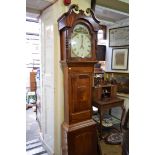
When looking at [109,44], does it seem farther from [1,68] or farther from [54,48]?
[1,68]

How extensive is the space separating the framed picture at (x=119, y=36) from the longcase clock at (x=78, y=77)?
1.39 meters

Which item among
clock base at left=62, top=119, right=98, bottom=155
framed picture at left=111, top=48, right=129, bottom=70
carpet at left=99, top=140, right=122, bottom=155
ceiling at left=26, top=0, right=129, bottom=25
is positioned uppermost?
ceiling at left=26, top=0, right=129, bottom=25

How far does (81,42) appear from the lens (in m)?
1.99

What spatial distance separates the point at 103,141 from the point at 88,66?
1.40 meters

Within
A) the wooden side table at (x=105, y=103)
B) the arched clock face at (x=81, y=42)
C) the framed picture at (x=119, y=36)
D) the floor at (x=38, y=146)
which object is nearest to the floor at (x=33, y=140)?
the floor at (x=38, y=146)

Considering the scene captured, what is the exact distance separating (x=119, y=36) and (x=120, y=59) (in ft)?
1.44

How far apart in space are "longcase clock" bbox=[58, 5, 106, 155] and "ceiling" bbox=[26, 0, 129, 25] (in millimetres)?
433

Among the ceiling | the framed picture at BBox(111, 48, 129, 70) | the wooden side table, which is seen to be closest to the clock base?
the wooden side table

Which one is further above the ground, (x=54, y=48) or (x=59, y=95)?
(x=54, y=48)

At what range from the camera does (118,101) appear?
2916 mm

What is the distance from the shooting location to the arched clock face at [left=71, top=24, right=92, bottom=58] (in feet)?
6.33

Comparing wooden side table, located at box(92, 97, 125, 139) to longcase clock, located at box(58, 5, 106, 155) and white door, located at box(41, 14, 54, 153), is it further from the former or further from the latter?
white door, located at box(41, 14, 54, 153)

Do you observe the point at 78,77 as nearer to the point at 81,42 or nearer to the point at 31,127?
the point at 81,42

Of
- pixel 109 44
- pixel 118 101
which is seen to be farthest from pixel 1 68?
pixel 109 44
